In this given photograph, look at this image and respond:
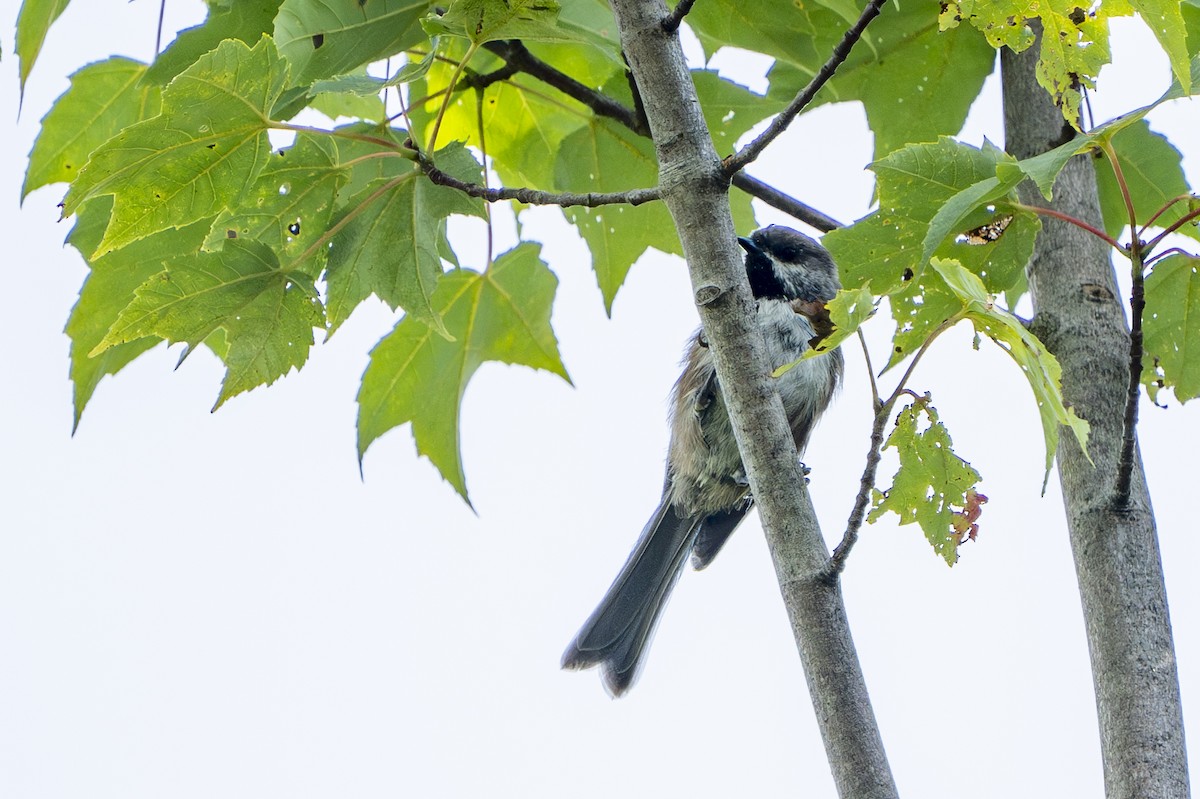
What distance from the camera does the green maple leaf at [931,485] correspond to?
1448 millimetres

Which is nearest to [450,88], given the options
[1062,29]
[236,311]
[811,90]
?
[236,311]

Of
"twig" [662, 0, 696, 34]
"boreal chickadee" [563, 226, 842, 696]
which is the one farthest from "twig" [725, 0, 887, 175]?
"boreal chickadee" [563, 226, 842, 696]

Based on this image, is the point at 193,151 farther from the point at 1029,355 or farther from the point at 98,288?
the point at 1029,355

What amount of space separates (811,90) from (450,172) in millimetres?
665

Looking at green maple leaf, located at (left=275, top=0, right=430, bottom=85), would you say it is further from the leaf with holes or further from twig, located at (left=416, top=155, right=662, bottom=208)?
the leaf with holes

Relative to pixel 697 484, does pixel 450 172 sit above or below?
below

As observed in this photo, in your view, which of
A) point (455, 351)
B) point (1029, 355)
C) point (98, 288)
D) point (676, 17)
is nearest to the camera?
point (1029, 355)

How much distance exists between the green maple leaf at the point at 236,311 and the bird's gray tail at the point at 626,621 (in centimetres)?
127

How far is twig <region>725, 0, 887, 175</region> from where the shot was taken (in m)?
1.34

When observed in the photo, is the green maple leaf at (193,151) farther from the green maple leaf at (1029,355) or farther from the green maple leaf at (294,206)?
the green maple leaf at (1029,355)

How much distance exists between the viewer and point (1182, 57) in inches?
48.3

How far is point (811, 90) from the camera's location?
1.35 meters

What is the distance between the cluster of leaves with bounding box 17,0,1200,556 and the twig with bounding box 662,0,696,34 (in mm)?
153

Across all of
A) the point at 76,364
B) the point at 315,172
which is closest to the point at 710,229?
the point at 315,172
